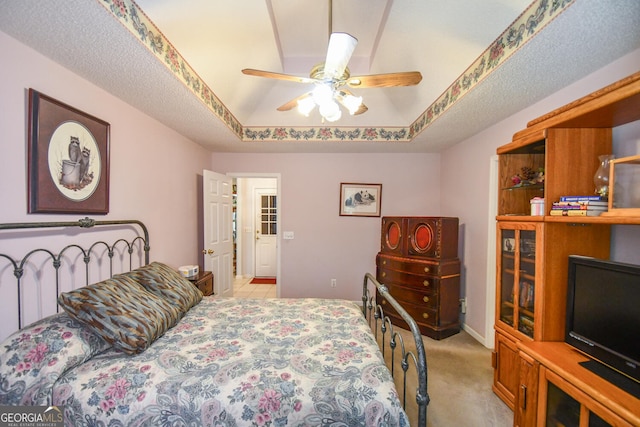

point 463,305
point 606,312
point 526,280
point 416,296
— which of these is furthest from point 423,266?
point 606,312

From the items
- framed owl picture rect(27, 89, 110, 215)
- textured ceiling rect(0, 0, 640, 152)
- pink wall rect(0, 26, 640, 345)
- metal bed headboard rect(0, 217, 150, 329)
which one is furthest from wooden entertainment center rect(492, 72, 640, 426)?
framed owl picture rect(27, 89, 110, 215)

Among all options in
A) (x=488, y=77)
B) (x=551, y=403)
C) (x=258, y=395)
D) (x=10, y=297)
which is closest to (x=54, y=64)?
(x=10, y=297)

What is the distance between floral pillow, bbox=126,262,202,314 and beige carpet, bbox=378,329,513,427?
188 centimetres

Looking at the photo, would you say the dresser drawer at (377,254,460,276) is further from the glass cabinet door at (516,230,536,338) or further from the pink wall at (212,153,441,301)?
the glass cabinet door at (516,230,536,338)

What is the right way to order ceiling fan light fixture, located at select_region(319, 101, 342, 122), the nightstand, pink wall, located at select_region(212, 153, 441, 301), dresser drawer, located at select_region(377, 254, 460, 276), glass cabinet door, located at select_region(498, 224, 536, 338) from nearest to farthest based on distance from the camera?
ceiling fan light fixture, located at select_region(319, 101, 342, 122) → glass cabinet door, located at select_region(498, 224, 536, 338) → the nightstand → dresser drawer, located at select_region(377, 254, 460, 276) → pink wall, located at select_region(212, 153, 441, 301)

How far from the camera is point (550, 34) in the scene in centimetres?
134

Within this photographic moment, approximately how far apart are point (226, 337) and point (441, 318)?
2.47 metres

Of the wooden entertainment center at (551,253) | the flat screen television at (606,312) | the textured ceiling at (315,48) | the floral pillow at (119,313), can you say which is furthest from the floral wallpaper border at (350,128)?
the floral pillow at (119,313)

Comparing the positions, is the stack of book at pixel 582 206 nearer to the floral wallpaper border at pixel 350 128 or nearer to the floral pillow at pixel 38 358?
the floral wallpaper border at pixel 350 128

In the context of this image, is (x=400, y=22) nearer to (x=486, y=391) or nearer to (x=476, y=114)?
(x=476, y=114)

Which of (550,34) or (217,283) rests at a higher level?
(550,34)

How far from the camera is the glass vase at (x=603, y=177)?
1390 mm

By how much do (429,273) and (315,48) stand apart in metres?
2.86

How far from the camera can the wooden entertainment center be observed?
1.17 metres
